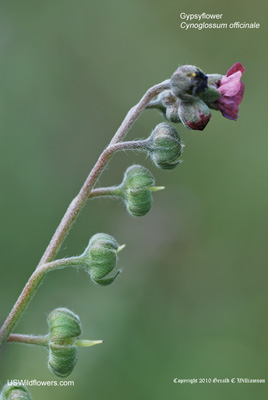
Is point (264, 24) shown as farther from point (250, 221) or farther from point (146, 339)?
point (146, 339)

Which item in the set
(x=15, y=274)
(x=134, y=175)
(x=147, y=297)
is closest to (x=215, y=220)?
(x=147, y=297)

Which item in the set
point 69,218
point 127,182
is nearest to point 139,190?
point 127,182

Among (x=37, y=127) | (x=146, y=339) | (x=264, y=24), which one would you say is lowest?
(x=146, y=339)

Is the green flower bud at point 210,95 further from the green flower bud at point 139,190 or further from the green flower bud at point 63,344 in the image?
the green flower bud at point 63,344

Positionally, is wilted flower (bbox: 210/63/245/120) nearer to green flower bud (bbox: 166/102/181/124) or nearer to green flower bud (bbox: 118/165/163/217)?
green flower bud (bbox: 166/102/181/124)

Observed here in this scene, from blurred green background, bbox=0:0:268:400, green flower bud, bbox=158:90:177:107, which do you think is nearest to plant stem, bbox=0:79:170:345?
green flower bud, bbox=158:90:177:107
